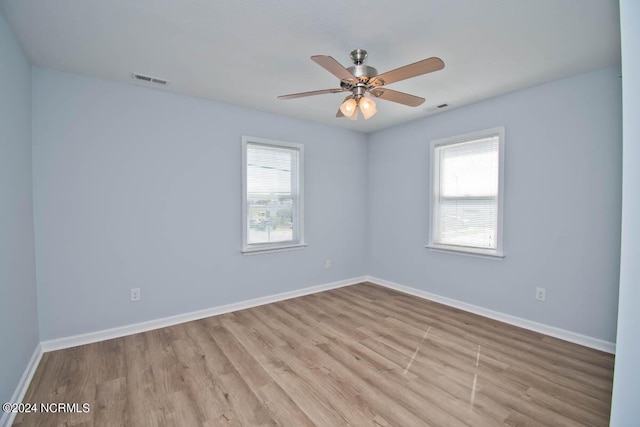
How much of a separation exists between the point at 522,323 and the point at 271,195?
3.29 meters

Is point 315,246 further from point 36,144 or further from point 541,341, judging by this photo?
point 36,144

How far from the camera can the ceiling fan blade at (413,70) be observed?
1.84 meters

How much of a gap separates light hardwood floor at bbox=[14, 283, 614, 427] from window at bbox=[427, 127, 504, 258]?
0.99 m

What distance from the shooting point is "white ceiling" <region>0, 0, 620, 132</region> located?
74.2 inches

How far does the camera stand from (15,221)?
2.10 m

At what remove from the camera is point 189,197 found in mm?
3396

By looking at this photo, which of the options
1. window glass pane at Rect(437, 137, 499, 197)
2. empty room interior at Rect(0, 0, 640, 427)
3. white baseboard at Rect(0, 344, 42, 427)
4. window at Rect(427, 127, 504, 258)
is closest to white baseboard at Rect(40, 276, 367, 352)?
empty room interior at Rect(0, 0, 640, 427)

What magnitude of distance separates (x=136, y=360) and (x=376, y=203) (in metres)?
3.77

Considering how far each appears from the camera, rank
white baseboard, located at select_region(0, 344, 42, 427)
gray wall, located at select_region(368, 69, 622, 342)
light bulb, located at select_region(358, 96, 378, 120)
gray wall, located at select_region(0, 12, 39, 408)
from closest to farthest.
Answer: white baseboard, located at select_region(0, 344, 42, 427), gray wall, located at select_region(0, 12, 39, 408), light bulb, located at select_region(358, 96, 378, 120), gray wall, located at select_region(368, 69, 622, 342)

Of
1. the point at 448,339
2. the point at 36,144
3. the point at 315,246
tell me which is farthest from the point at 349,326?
the point at 36,144

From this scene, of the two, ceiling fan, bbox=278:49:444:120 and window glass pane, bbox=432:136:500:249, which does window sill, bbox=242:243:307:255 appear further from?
ceiling fan, bbox=278:49:444:120

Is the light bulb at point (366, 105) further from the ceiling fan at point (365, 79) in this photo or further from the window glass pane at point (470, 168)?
the window glass pane at point (470, 168)

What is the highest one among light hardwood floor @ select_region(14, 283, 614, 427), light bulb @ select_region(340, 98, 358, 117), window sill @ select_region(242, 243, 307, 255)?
light bulb @ select_region(340, 98, 358, 117)

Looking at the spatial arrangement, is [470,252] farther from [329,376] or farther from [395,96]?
[329,376]
